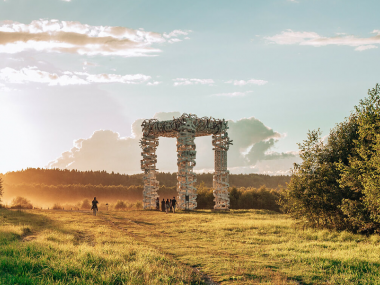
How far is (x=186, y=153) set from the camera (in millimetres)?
38875

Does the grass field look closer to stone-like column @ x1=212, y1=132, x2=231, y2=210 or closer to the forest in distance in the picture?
the forest in distance

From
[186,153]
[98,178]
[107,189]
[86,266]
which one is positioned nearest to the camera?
[86,266]

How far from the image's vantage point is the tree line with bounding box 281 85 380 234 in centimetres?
1994

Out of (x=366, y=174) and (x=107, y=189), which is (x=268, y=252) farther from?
(x=107, y=189)

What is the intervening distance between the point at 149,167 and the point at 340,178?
85.2 ft

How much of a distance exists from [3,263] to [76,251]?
2.81 metres

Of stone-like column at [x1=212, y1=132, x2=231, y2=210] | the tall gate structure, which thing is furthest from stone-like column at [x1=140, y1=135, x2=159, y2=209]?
stone-like column at [x1=212, y1=132, x2=231, y2=210]

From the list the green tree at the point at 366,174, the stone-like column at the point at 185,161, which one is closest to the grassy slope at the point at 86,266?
the green tree at the point at 366,174

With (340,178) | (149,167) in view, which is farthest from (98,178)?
(340,178)

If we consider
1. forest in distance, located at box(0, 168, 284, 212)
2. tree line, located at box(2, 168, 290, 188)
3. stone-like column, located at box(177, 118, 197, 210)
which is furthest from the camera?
tree line, located at box(2, 168, 290, 188)

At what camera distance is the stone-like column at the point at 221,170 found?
4234 centimetres

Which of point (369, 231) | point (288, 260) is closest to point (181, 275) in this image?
point (288, 260)

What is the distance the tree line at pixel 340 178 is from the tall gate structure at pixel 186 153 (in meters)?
16.2

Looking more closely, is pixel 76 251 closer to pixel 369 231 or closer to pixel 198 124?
pixel 369 231
